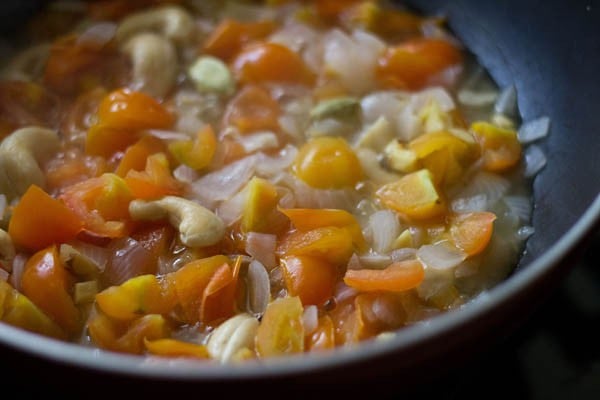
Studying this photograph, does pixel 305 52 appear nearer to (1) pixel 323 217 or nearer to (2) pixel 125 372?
(1) pixel 323 217

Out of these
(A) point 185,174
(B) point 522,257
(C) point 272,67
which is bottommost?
(B) point 522,257

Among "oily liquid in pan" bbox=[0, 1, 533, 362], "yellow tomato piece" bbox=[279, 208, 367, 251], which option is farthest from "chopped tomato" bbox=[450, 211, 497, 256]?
"yellow tomato piece" bbox=[279, 208, 367, 251]

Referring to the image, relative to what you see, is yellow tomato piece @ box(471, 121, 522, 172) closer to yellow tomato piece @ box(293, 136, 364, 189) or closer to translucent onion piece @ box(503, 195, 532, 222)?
translucent onion piece @ box(503, 195, 532, 222)

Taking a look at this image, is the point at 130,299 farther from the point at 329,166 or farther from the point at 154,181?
the point at 329,166

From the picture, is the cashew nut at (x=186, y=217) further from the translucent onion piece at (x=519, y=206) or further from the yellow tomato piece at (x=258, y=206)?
the translucent onion piece at (x=519, y=206)

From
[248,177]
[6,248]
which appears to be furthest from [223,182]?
[6,248]

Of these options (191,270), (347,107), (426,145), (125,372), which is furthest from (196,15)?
(125,372)
